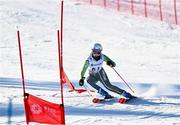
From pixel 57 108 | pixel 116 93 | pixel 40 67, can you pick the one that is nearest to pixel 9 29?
pixel 40 67

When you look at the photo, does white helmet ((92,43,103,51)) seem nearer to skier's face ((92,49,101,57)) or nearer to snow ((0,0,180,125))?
skier's face ((92,49,101,57))

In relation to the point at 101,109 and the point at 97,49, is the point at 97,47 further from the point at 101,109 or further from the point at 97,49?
the point at 101,109

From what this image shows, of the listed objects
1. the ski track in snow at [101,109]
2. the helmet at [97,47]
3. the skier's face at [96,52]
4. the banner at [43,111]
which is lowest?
the ski track in snow at [101,109]

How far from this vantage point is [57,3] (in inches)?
1251

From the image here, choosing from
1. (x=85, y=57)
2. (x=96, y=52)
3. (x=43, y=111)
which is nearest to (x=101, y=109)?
(x=96, y=52)

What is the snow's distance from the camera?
12.6 metres

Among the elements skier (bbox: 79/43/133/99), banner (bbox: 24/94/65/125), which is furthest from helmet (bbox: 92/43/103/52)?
banner (bbox: 24/94/65/125)

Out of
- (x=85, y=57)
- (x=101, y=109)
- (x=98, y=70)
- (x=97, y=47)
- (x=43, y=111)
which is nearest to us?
(x=43, y=111)

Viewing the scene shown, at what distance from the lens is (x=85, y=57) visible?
807 inches

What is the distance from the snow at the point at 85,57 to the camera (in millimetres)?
12641

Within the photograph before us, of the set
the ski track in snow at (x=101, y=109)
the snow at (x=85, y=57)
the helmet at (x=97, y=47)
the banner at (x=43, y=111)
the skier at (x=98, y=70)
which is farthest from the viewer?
the skier at (x=98, y=70)

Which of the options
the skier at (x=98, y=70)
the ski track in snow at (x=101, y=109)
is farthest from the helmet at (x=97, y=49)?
the ski track in snow at (x=101, y=109)

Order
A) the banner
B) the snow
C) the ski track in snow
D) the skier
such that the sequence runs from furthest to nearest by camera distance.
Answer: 1. the skier
2. the snow
3. the ski track in snow
4. the banner

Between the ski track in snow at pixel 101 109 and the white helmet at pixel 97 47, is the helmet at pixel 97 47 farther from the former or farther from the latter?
the ski track in snow at pixel 101 109
